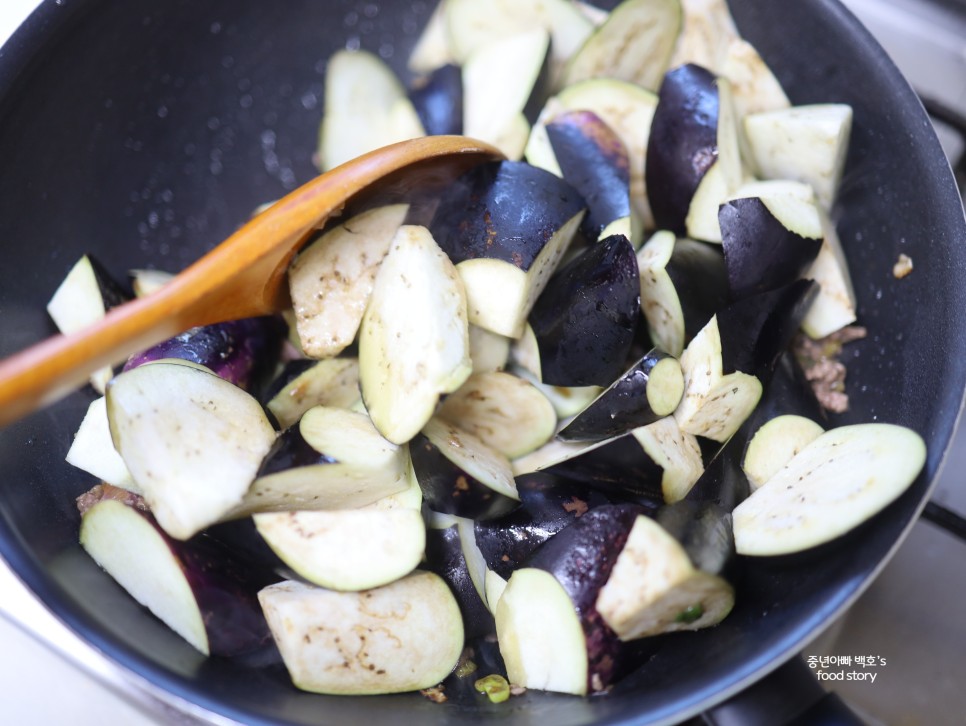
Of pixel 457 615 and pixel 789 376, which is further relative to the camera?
pixel 789 376

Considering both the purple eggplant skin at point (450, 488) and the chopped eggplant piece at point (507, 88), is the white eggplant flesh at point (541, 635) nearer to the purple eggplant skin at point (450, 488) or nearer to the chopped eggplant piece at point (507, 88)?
the purple eggplant skin at point (450, 488)

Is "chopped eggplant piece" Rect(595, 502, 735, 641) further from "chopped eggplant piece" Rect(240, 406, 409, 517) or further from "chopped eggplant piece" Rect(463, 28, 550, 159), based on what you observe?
"chopped eggplant piece" Rect(463, 28, 550, 159)

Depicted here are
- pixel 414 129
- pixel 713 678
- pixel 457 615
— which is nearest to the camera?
pixel 713 678

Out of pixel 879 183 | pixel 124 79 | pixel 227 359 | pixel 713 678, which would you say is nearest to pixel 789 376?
pixel 879 183

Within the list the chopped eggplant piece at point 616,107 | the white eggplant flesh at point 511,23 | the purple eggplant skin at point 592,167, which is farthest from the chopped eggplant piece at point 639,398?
the white eggplant flesh at point 511,23

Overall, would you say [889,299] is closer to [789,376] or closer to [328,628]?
[789,376]

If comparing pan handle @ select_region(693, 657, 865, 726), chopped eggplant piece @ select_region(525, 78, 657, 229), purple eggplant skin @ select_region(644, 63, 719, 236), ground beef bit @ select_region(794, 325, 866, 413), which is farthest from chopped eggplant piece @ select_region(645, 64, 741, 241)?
pan handle @ select_region(693, 657, 865, 726)
